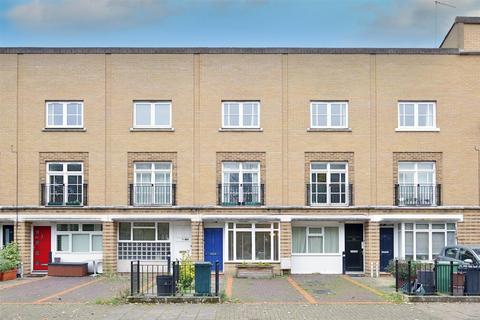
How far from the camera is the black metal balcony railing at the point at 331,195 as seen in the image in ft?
94.8

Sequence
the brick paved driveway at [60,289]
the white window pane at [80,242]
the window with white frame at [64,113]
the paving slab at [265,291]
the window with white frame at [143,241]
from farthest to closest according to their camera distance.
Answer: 1. the white window pane at [80,242]
2. the window with white frame at [143,241]
3. the window with white frame at [64,113]
4. the brick paved driveway at [60,289]
5. the paving slab at [265,291]

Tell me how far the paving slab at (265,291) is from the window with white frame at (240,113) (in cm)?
692

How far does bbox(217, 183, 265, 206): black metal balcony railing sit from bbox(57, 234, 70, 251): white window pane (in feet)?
23.2

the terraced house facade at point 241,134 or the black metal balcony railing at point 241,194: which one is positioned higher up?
the terraced house facade at point 241,134

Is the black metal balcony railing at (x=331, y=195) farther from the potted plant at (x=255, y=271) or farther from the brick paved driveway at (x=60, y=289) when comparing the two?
the brick paved driveway at (x=60, y=289)

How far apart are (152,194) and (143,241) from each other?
2.18 metres

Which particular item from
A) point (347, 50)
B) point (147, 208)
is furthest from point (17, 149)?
point (347, 50)

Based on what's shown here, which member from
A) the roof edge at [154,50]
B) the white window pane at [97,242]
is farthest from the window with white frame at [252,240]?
the roof edge at [154,50]

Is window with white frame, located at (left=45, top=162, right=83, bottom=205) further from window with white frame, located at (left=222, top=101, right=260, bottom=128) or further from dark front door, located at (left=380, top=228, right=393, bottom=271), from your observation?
dark front door, located at (left=380, top=228, right=393, bottom=271)

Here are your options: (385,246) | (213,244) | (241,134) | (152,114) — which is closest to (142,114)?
(152,114)

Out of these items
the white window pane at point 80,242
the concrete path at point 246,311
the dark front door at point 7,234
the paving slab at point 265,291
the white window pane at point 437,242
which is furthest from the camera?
the dark front door at point 7,234

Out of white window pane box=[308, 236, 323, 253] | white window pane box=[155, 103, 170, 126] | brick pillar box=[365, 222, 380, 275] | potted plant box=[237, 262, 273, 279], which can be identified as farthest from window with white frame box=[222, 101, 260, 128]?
brick pillar box=[365, 222, 380, 275]

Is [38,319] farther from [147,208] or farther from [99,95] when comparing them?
[99,95]

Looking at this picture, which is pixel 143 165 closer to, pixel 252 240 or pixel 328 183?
pixel 252 240
